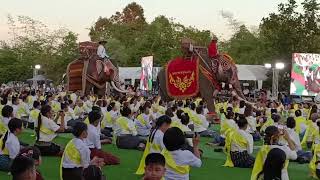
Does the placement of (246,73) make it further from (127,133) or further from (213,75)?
(127,133)

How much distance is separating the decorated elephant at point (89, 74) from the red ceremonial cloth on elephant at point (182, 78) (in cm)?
248

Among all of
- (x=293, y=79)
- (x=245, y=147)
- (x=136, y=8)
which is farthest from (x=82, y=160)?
(x=136, y=8)

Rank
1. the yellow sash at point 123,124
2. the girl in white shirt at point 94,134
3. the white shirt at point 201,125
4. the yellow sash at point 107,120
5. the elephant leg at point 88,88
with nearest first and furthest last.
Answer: the girl in white shirt at point 94,134, the yellow sash at point 123,124, the white shirt at point 201,125, the yellow sash at point 107,120, the elephant leg at point 88,88

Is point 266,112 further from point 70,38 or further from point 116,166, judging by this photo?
point 70,38

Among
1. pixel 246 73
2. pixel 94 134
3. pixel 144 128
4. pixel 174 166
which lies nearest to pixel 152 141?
pixel 94 134

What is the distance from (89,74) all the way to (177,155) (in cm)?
1612

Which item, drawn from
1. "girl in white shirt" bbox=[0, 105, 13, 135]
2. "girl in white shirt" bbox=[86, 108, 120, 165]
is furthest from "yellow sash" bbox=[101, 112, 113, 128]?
"girl in white shirt" bbox=[86, 108, 120, 165]

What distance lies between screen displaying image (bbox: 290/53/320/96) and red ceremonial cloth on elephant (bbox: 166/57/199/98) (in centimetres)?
855

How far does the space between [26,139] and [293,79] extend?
16.1 m

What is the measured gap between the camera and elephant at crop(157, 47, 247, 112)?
18906 millimetres

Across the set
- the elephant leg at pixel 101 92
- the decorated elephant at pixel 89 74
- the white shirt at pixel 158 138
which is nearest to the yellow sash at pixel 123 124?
the white shirt at pixel 158 138

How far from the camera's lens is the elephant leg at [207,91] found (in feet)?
62.6

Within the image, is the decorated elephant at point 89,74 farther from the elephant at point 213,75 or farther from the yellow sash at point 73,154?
the yellow sash at point 73,154

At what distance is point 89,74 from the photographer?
2134 cm
